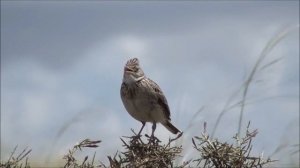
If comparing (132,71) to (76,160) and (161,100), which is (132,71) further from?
(76,160)

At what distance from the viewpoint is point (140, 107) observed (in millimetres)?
5734

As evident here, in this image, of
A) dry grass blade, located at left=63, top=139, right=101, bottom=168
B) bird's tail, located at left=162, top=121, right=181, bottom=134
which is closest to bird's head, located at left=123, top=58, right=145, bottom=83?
bird's tail, located at left=162, top=121, right=181, bottom=134

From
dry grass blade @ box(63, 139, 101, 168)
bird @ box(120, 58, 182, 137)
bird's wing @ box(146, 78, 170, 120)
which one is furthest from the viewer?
bird's wing @ box(146, 78, 170, 120)

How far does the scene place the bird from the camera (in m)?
5.75

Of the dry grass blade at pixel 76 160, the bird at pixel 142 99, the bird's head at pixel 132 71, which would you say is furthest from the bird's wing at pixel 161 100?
the dry grass blade at pixel 76 160

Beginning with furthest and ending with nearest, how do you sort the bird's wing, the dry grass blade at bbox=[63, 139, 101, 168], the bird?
1. the bird's wing
2. the bird
3. the dry grass blade at bbox=[63, 139, 101, 168]

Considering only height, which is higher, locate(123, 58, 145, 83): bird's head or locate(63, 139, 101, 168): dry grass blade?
locate(123, 58, 145, 83): bird's head

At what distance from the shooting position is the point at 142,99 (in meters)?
5.82

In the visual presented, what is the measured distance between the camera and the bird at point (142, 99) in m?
5.75

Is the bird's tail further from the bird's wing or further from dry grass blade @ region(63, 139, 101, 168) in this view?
dry grass blade @ region(63, 139, 101, 168)

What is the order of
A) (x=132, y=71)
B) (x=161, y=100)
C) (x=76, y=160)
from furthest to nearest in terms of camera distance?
(x=161, y=100) → (x=132, y=71) → (x=76, y=160)

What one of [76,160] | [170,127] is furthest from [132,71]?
[76,160]

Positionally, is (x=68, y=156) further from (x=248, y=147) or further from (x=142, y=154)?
(x=248, y=147)

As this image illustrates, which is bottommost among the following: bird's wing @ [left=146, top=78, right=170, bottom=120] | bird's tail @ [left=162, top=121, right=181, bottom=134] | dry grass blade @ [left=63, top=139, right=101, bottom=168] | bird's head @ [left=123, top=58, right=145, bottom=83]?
dry grass blade @ [left=63, top=139, right=101, bottom=168]
